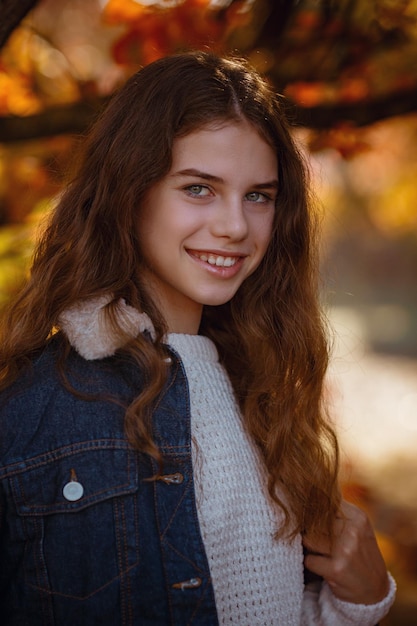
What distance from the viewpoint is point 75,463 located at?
1.73 meters

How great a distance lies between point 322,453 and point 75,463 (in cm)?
88

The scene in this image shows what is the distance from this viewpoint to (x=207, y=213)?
1941mm

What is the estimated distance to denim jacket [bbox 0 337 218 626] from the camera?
1699 mm

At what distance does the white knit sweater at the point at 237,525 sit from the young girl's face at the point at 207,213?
22cm

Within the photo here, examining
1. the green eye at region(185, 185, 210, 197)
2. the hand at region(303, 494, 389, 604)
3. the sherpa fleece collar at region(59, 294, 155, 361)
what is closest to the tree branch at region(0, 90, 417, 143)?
the green eye at region(185, 185, 210, 197)

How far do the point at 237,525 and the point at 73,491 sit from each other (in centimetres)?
49

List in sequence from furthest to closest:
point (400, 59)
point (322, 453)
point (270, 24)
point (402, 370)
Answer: point (402, 370)
point (400, 59)
point (270, 24)
point (322, 453)

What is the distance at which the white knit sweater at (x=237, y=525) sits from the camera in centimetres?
189

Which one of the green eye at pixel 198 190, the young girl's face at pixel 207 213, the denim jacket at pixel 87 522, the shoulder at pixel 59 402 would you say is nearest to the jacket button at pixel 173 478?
the denim jacket at pixel 87 522

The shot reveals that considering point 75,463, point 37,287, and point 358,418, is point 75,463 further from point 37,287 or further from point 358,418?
point 358,418

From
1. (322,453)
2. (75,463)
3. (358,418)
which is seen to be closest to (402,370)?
(358,418)

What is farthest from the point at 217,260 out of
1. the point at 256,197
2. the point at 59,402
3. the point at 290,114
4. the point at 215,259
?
the point at 290,114

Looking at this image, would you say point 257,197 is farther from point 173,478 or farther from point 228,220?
point 173,478

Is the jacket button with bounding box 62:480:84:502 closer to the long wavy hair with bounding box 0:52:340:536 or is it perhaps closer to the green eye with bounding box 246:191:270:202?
the long wavy hair with bounding box 0:52:340:536
